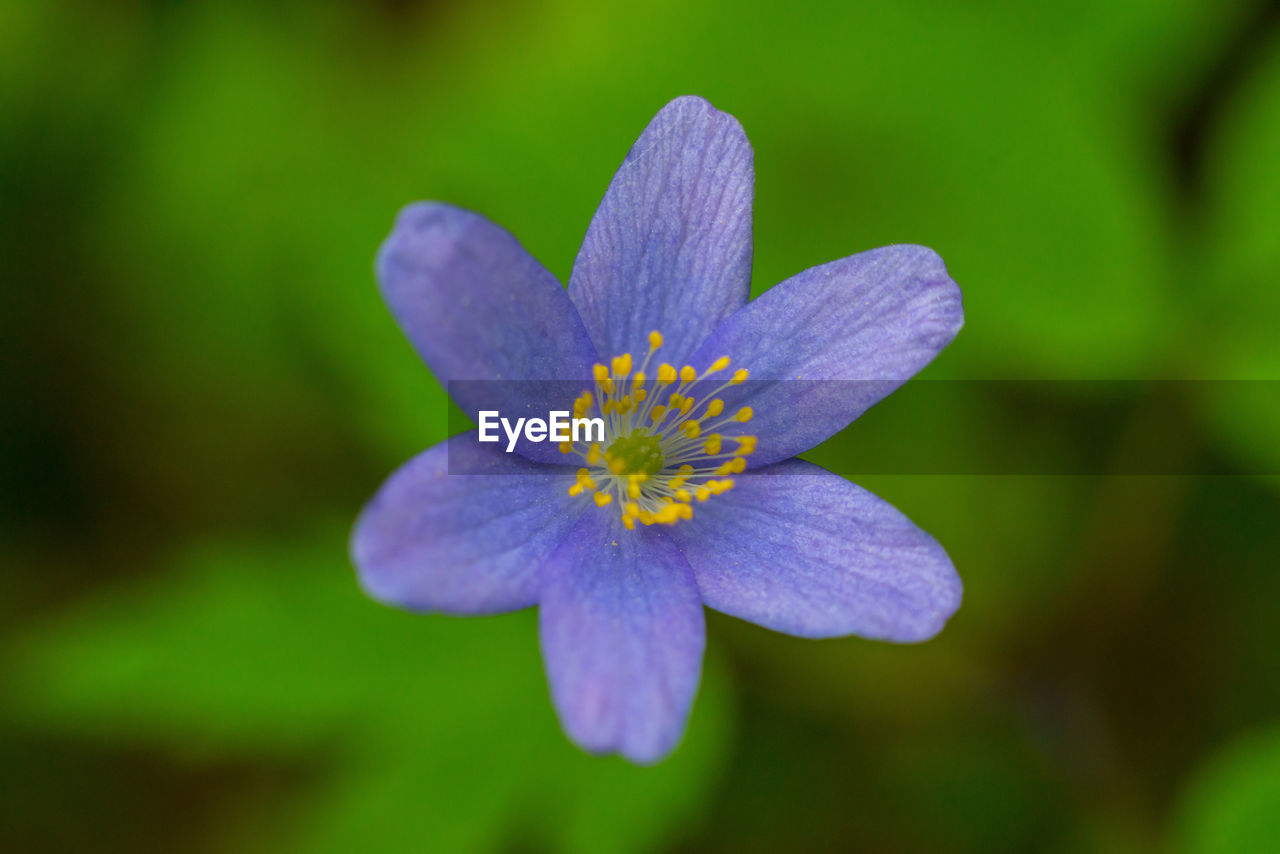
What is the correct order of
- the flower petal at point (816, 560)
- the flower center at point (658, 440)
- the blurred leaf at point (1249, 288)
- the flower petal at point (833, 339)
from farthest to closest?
the blurred leaf at point (1249, 288)
the flower center at point (658, 440)
the flower petal at point (833, 339)
the flower petal at point (816, 560)

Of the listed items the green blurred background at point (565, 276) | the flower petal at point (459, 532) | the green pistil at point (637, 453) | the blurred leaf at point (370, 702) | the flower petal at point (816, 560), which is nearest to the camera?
the flower petal at point (459, 532)

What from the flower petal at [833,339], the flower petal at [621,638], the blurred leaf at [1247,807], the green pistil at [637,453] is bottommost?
the blurred leaf at [1247,807]

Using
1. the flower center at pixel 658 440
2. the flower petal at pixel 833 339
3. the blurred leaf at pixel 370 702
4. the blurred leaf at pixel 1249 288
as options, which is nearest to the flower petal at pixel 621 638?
the flower center at pixel 658 440

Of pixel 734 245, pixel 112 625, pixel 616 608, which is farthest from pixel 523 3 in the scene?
pixel 616 608

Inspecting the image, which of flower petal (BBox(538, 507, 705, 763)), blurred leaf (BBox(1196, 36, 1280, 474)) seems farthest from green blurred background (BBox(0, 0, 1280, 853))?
flower petal (BBox(538, 507, 705, 763))

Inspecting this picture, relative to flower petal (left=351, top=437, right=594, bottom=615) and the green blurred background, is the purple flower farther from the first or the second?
the green blurred background

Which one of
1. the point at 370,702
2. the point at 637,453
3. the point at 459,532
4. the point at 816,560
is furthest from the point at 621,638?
the point at 370,702

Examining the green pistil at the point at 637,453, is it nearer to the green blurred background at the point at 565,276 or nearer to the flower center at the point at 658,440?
the flower center at the point at 658,440
